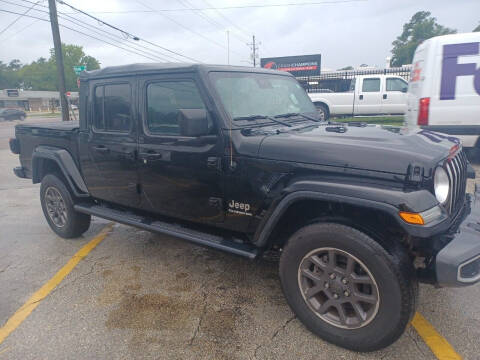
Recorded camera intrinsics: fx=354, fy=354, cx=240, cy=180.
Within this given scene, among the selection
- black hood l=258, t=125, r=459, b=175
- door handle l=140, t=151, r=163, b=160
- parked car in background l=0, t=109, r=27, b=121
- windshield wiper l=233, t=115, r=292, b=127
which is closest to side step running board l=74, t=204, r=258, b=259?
door handle l=140, t=151, r=163, b=160

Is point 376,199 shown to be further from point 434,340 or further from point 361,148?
point 434,340

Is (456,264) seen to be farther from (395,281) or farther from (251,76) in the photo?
(251,76)

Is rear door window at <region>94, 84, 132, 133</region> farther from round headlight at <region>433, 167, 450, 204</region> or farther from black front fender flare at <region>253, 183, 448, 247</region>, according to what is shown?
round headlight at <region>433, 167, 450, 204</region>

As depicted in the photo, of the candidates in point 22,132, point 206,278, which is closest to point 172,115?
point 206,278

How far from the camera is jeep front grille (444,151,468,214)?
7.97 ft

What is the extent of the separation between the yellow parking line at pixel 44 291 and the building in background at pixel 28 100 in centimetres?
6595

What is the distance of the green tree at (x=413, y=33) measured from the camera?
2351 inches

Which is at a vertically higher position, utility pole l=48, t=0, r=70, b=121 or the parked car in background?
utility pole l=48, t=0, r=70, b=121

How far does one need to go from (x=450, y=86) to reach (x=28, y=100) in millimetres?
76638

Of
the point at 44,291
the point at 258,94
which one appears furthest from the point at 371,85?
the point at 44,291

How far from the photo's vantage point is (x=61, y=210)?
4.48 m

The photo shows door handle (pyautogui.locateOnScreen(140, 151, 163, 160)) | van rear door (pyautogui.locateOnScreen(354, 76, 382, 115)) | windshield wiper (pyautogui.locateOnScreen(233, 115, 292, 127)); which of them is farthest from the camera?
van rear door (pyautogui.locateOnScreen(354, 76, 382, 115))

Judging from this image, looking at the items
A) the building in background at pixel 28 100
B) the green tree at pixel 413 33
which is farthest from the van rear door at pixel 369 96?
the building in background at pixel 28 100

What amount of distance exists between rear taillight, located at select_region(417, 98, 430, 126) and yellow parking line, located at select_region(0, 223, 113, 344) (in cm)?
606
